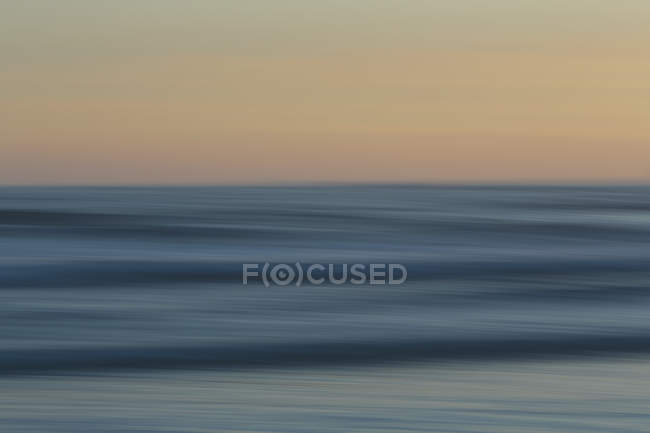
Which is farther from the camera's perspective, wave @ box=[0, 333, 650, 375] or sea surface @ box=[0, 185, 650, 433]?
wave @ box=[0, 333, 650, 375]

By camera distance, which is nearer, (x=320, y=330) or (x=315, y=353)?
(x=315, y=353)

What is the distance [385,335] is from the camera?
7262 millimetres

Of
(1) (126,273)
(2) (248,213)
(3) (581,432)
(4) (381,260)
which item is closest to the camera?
(3) (581,432)

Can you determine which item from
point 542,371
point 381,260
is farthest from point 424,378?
point 381,260

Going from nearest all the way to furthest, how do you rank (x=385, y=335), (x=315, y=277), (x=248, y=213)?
(x=385, y=335)
(x=315, y=277)
(x=248, y=213)

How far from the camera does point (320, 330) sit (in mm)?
7387

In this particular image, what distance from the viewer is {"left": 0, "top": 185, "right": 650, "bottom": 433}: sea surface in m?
4.89

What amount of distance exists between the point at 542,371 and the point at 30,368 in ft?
9.44

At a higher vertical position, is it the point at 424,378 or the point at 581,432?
the point at 424,378

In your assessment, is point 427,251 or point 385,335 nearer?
A: point 385,335

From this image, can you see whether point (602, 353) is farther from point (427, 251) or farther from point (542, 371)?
point (427, 251)

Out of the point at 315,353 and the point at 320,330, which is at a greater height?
the point at 320,330

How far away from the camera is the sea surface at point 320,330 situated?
489cm

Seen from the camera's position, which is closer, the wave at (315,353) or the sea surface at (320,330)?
the sea surface at (320,330)
